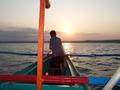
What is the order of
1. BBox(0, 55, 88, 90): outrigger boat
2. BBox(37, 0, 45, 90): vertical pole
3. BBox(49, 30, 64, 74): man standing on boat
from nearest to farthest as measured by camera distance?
BBox(37, 0, 45, 90): vertical pole
BBox(0, 55, 88, 90): outrigger boat
BBox(49, 30, 64, 74): man standing on boat

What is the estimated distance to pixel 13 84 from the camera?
354 centimetres

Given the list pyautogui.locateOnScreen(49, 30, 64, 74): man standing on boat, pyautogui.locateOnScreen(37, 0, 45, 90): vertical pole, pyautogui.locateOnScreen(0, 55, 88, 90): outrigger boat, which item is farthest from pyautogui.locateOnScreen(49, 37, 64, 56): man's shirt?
pyautogui.locateOnScreen(37, 0, 45, 90): vertical pole

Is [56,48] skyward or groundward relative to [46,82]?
skyward

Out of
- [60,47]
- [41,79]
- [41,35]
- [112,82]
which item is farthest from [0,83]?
[60,47]

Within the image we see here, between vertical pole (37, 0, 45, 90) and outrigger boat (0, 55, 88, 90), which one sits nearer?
vertical pole (37, 0, 45, 90)

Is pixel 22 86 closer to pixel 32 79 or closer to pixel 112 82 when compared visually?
pixel 32 79

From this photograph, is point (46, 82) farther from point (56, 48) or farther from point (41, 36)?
point (56, 48)

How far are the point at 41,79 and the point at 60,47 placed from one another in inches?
181

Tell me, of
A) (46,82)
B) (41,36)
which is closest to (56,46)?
(46,82)

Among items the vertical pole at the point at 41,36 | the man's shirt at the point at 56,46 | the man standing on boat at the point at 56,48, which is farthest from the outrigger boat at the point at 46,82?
the man's shirt at the point at 56,46

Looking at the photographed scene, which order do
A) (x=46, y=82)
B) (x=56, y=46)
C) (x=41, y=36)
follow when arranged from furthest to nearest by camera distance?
1. (x=56, y=46)
2. (x=46, y=82)
3. (x=41, y=36)

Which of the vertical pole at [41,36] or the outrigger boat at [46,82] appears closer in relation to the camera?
the vertical pole at [41,36]

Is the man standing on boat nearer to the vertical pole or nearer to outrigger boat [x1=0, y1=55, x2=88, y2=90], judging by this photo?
outrigger boat [x1=0, y1=55, x2=88, y2=90]

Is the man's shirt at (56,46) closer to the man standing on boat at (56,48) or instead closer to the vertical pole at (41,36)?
the man standing on boat at (56,48)
